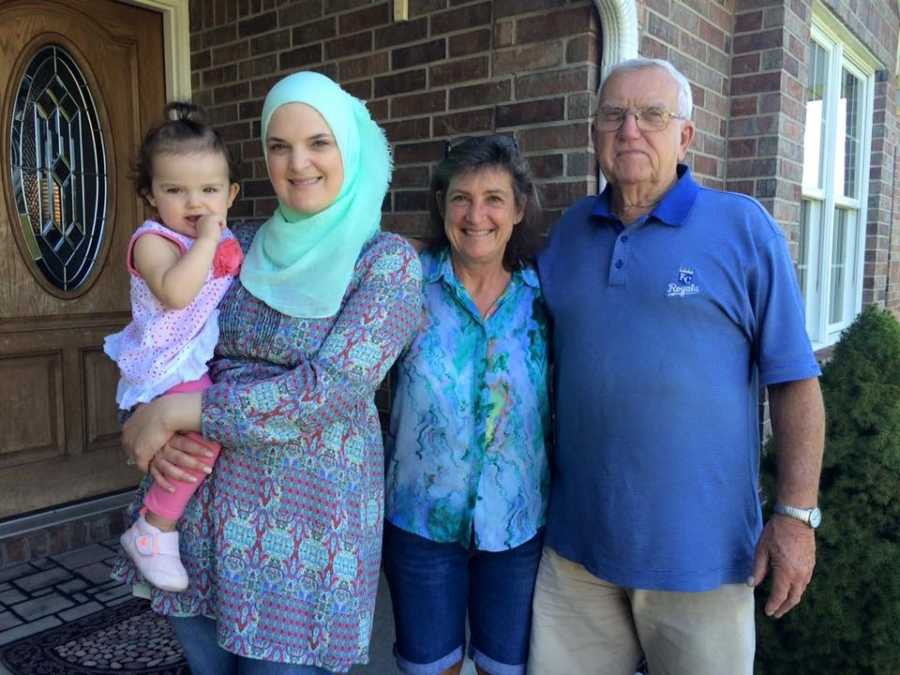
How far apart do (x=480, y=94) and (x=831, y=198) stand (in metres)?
2.98

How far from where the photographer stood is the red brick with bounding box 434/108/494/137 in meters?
2.47

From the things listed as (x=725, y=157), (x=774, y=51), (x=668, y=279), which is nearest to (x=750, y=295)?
(x=668, y=279)

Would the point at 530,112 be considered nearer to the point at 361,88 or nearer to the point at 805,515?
the point at 361,88

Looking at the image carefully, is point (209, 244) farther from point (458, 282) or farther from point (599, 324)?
point (599, 324)

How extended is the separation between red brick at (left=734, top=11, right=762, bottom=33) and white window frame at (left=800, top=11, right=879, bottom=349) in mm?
914

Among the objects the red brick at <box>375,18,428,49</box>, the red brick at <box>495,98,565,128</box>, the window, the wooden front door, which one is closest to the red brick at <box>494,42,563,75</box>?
the red brick at <box>495,98,565,128</box>

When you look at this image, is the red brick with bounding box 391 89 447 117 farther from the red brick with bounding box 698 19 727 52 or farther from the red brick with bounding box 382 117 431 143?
the red brick with bounding box 698 19 727 52

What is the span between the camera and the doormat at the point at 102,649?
2373 millimetres

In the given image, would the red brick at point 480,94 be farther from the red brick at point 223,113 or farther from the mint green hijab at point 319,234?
the red brick at point 223,113

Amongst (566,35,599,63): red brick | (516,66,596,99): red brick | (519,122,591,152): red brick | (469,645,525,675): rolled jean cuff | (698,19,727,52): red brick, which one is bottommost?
(469,645,525,675): rolled jean cuff

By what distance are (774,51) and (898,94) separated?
9.74 ft

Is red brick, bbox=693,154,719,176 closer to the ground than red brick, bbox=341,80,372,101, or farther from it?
closer to the ground

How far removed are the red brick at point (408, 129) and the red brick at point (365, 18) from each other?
406 mm

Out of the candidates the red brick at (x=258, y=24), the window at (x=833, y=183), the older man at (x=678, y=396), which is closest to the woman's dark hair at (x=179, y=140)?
the older man at (x=678, y=396)
